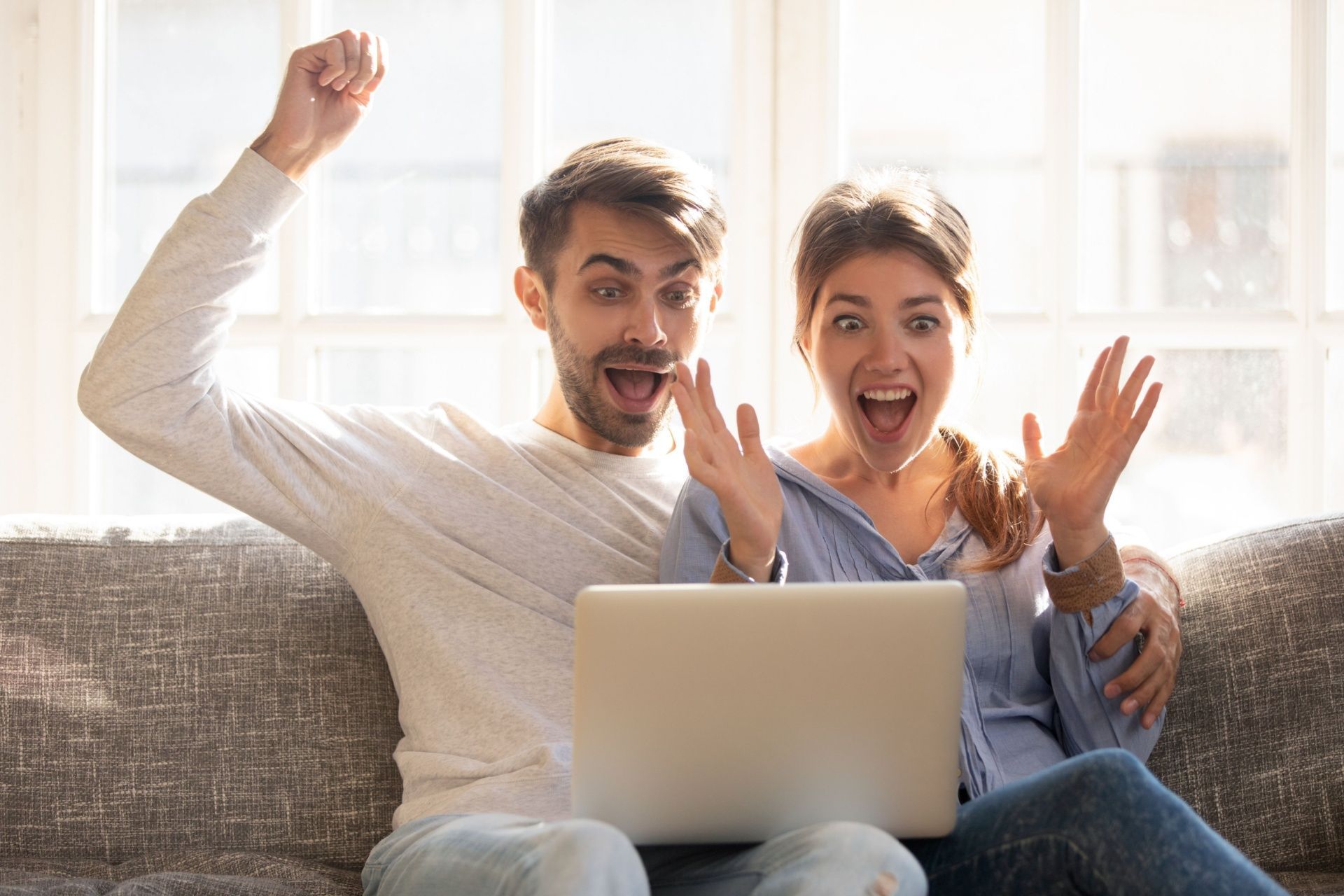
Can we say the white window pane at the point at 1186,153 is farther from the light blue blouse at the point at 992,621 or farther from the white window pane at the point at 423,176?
the white window pane at the point at 423,176

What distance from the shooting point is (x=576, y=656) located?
114cm

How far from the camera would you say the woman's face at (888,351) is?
1.69m

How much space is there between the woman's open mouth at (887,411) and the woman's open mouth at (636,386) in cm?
28

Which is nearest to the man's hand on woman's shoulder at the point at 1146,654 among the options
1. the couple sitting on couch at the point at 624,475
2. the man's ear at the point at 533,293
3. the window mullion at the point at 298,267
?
the couple sitting on couch at the point at 624,475

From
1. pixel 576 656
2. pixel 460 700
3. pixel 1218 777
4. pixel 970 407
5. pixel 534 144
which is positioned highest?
pixel 534 144

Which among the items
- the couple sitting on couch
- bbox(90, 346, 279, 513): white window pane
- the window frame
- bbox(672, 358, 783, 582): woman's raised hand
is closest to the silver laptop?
the couple sitting on couch

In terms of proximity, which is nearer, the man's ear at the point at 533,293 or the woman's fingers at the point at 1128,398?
the woman's fingers at the point at 1128,398

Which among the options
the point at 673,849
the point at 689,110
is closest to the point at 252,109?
the point at 689,110

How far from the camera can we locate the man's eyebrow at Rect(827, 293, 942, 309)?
66.7 inches

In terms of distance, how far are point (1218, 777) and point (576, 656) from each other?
0.99m

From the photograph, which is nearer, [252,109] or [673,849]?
[673,849]

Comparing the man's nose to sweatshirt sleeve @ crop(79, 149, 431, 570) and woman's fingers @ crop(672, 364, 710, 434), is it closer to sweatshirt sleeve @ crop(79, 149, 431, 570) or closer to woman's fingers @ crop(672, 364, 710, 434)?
woman's fingers @ crop(672, 364, 710, 434)

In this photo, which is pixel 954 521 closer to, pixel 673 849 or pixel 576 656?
pixel 673 849

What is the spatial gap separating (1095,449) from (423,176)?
1466 mm
